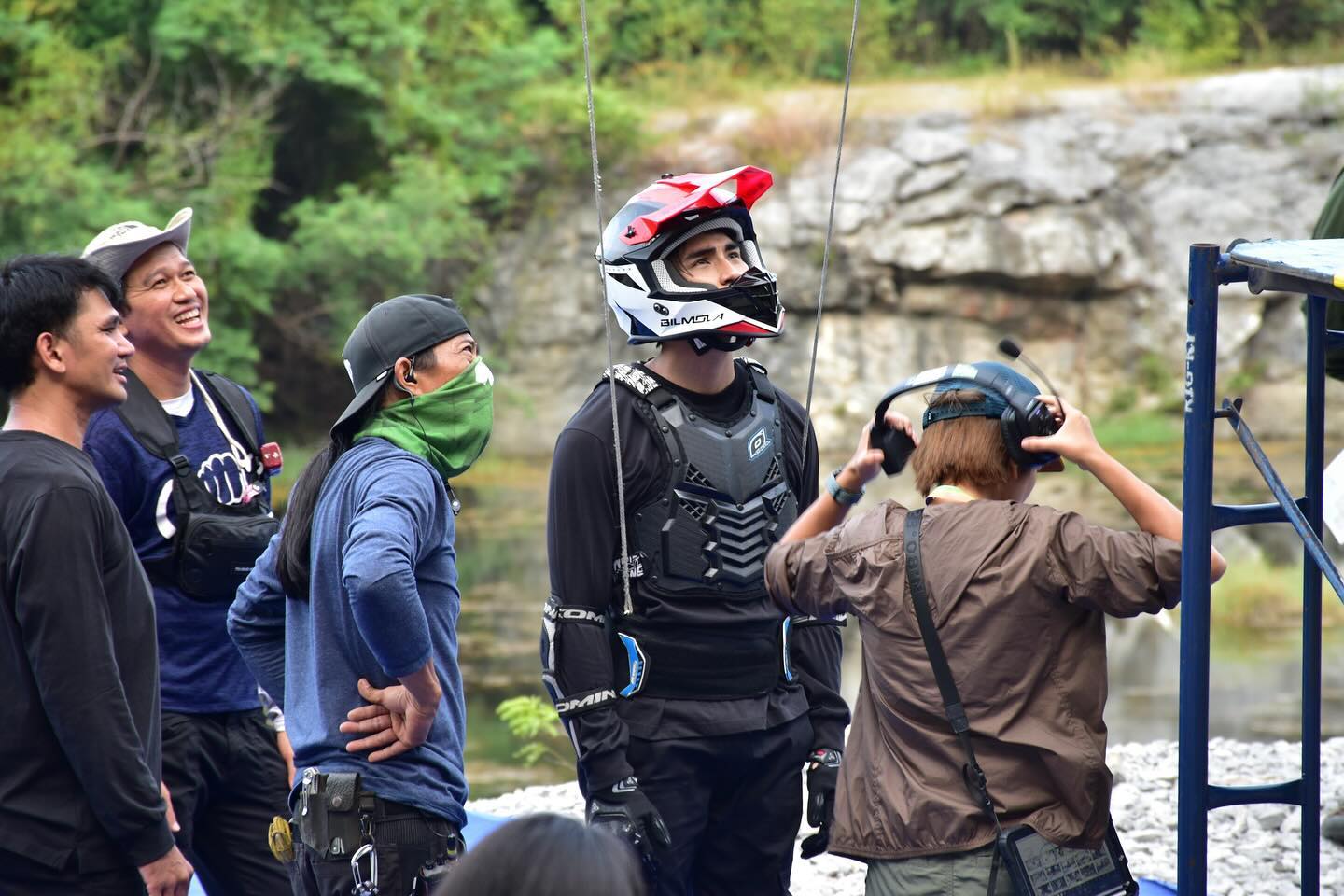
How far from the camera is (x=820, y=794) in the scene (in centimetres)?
358

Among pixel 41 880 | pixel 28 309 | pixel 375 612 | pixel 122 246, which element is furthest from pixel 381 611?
pixel 122 246

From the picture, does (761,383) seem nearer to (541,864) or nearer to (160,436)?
(160,436)

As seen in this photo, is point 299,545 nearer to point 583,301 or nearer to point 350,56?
point 350,56

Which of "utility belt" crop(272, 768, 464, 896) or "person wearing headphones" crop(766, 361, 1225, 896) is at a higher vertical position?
"person wearing headphones" crop(766, 361, 1225, 896)

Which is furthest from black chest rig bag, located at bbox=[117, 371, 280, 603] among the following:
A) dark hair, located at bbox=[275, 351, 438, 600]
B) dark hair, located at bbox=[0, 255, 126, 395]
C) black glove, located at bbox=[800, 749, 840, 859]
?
black glove, located at bbox=[800, 749, 840, 859]

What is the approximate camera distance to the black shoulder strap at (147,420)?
386 cm

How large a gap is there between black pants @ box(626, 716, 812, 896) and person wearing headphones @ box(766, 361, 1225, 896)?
668mm

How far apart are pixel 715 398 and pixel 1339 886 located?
123 inches

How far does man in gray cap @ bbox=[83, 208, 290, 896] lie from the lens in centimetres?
382

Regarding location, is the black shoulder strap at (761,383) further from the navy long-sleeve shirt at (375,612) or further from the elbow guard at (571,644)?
the navy long-sleeve shirt at (375,612)

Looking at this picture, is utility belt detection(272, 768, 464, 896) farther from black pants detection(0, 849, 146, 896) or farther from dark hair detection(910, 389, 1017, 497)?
dark hair detection(910, 389, 1017, 497)

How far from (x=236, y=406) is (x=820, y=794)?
1.98 m

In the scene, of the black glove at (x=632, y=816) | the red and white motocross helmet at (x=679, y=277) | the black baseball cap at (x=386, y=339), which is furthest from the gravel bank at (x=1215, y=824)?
the black baseball cap at (x=386, y=339)

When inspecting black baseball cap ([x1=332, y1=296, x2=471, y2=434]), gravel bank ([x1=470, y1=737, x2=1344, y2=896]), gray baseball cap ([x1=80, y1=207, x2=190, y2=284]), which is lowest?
gravel bank ([x1=470, y1=737, x2=1344, y2=896])
